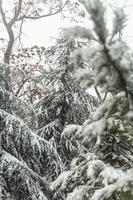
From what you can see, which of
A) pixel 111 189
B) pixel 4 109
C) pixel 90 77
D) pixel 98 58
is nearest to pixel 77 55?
pixel 98 58

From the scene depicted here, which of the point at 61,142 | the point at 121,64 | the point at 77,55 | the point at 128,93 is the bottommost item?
the point at 61,142

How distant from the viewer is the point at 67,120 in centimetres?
920

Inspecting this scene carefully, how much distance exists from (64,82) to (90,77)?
669 centimetres

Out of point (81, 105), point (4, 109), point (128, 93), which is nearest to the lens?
point (128, 93)

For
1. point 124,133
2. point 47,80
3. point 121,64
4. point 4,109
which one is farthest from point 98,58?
point 47,80

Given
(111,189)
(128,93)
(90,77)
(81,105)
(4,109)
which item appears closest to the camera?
(128,93)

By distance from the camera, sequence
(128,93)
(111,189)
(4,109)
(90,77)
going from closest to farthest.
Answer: (128,93)
(90,77)
(111,189)
(4,109)

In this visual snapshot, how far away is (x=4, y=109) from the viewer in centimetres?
852

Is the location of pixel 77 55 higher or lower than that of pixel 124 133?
higher

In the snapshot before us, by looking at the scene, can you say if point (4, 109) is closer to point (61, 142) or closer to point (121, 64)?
point (61, 142)

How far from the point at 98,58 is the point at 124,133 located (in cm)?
373

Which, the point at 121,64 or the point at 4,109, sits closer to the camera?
the point at 121,64

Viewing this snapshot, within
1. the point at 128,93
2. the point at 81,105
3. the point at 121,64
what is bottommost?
the point at 81,105

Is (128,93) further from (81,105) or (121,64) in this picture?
(81,105)
